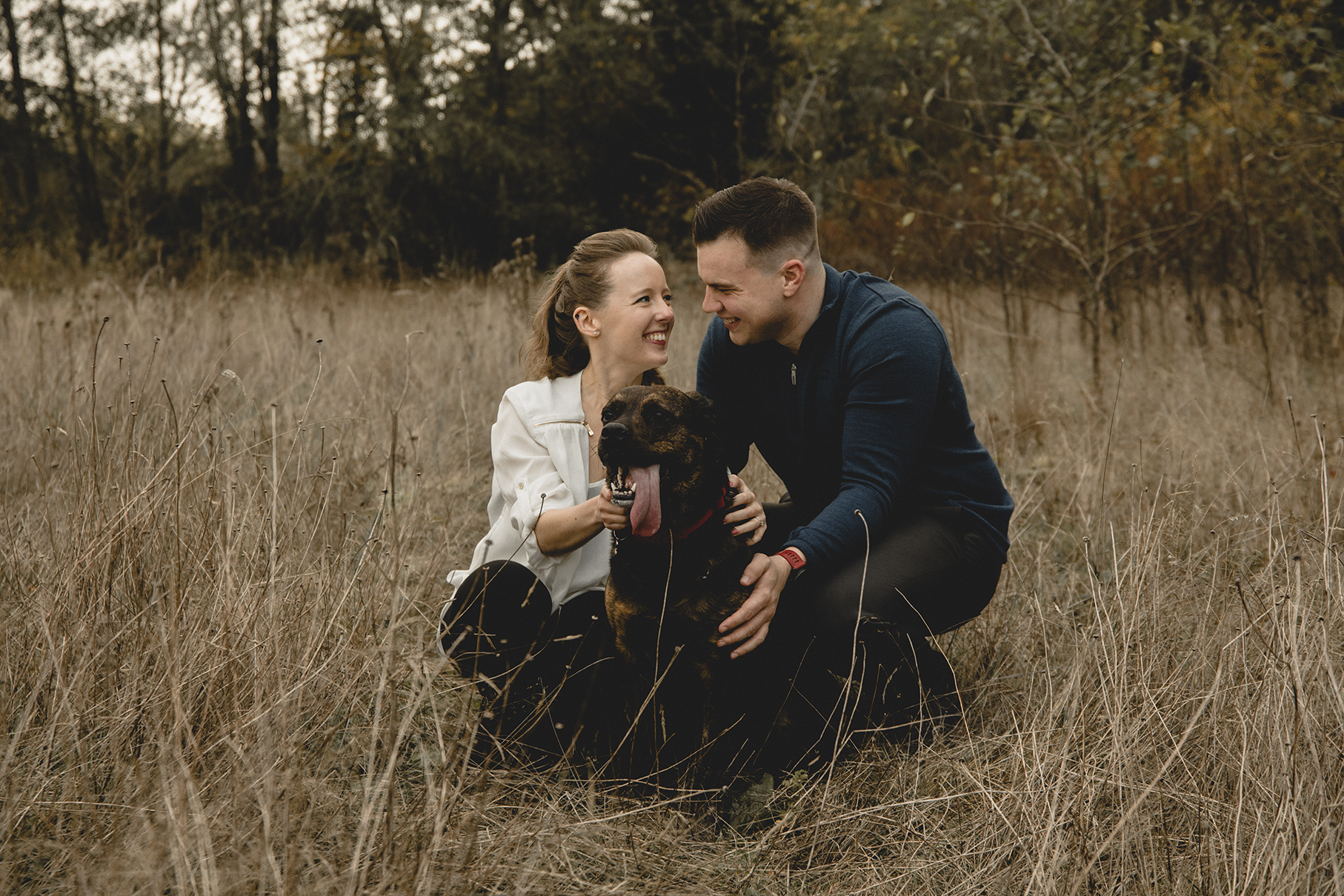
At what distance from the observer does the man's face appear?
9.18 feet

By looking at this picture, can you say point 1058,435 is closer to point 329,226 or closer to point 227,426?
point 227,426

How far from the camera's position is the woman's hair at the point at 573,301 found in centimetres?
284

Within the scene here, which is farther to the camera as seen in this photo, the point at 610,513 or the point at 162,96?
the point at 162,96

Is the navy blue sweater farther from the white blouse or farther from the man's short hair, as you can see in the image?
the white blouse

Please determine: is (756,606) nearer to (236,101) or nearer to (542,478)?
(542,478)

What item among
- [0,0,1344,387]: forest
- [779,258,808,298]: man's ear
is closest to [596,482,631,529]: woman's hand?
[779,258,808,298]: man's ear

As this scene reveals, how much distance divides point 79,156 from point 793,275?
1735 centimetres

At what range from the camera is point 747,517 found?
255 centimetres

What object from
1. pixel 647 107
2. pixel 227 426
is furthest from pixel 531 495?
pixel 647 107

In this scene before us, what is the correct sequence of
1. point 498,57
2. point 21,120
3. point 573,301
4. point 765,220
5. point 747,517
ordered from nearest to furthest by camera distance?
point 747,517
point 765,220
point 573,301
point 21,120
point 498,57

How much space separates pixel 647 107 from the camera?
1502cm

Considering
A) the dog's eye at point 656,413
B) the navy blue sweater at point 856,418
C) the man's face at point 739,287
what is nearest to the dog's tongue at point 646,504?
the dog's eye at point 656,413

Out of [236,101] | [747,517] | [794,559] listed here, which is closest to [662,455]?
[747,517]

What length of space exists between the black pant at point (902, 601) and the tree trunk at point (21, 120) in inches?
701
